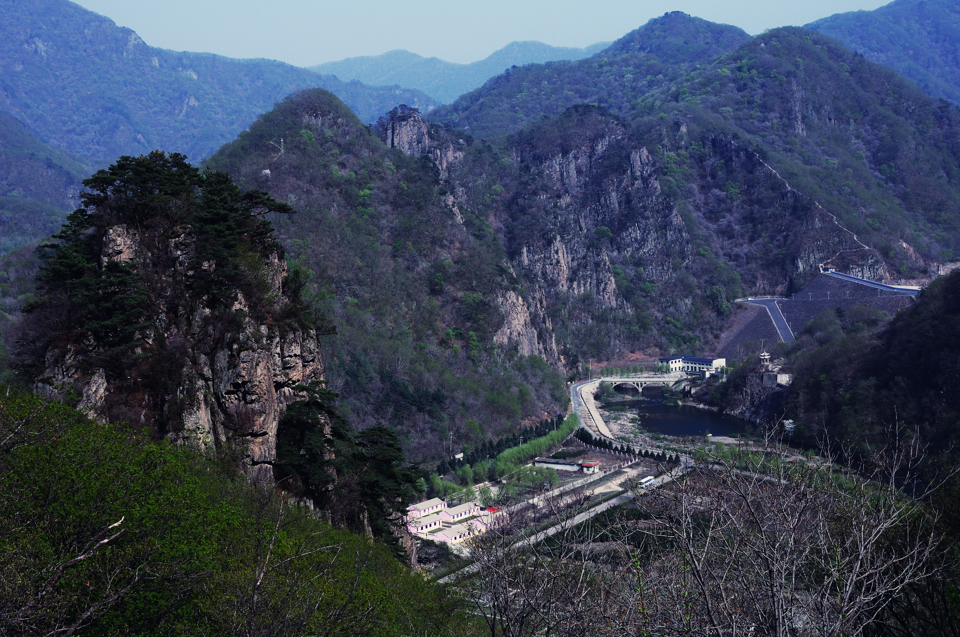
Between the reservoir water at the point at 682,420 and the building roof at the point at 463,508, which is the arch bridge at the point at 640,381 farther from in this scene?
the building roof at the point at 463,508

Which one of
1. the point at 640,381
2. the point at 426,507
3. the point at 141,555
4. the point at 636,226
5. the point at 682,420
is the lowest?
the point at 640,381

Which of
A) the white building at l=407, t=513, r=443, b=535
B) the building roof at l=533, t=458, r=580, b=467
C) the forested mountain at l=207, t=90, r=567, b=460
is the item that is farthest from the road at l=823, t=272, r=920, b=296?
the white building at l=407, t=513, r=443, b=535

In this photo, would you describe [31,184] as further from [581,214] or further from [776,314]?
[776,314]

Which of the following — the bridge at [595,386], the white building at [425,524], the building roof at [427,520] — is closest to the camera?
the white building at [425,524]

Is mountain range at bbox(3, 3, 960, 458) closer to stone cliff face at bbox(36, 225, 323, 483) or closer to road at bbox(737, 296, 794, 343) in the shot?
road at bbox(737, 296, 794, 343)

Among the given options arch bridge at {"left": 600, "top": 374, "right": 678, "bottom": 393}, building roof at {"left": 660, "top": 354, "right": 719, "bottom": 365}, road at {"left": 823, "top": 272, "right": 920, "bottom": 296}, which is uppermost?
road at {"left": 823, "top": 272, "right": 920, "bottom": 296}

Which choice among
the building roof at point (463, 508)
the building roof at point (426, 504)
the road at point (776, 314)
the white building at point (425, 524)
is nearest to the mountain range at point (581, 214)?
the road at point (776, 314)

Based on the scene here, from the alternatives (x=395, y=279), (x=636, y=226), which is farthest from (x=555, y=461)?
(x=636, y=226)
